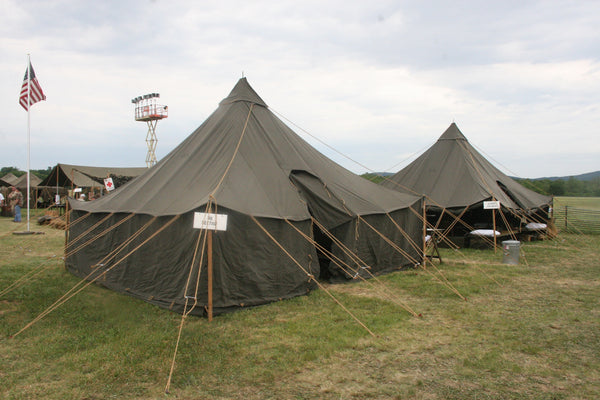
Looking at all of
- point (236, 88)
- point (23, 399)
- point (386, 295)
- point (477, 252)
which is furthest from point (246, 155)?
point (477, 252)

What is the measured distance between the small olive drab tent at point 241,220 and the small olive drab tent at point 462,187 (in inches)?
136

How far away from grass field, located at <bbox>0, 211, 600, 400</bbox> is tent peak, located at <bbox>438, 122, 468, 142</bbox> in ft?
26.0

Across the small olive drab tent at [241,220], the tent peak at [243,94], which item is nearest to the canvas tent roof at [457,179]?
the small olive drab tent at [241,220]

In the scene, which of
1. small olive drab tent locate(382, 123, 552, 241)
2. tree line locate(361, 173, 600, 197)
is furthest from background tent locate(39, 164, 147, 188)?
tree line locate(361, 173, 600, 197)

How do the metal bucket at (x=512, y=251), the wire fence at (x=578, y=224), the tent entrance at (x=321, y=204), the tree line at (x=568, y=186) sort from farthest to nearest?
the tree line at (x=568, y=186) < the wire fence at (x=578, y=224) < the metal bucket at (x=512, y=251) < the tent entrance at (x=321, y=204)

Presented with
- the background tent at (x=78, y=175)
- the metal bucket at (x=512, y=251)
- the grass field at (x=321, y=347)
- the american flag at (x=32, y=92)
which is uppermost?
the american flag at (x=32, y=92)

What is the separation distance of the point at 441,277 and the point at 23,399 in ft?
21.7

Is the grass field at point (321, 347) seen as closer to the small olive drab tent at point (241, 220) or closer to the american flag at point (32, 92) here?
the small olive drab tent at point (241, 220)

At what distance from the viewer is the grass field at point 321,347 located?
3.52 metres

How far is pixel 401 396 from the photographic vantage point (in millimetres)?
3410

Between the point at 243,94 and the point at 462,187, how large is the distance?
754cm

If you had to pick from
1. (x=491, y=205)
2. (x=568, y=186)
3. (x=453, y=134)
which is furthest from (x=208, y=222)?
(x=568, y=186)

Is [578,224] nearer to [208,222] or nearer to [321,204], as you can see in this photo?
[321,204]

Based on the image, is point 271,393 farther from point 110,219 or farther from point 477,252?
point 477,252
